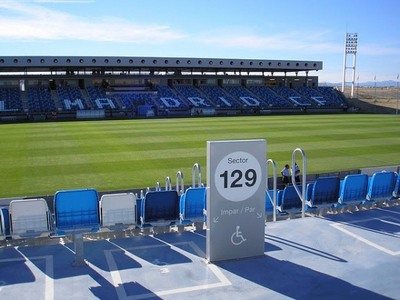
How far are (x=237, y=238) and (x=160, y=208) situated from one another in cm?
228

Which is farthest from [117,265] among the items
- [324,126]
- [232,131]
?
[324,126]

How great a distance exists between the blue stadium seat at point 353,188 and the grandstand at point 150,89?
4055 centimetres

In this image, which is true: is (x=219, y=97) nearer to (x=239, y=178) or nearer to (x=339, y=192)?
(x=339, y=192)

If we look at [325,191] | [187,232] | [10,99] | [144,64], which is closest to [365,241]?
[325,191]

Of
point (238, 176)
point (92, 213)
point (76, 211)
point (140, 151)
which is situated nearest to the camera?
point (238, 176)

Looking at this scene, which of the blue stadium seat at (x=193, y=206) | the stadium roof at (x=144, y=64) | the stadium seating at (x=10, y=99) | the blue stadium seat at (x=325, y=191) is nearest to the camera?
the blue stadium seat at (x=193, y=206)

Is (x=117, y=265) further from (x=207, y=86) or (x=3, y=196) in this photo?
(x=207, y=86)

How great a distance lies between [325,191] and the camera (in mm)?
9844

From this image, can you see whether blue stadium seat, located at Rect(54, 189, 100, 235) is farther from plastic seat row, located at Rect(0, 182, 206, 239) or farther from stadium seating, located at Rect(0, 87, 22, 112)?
stadium seating, located at Rect(0, 87, 22, 112)

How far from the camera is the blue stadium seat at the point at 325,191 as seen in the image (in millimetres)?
9727

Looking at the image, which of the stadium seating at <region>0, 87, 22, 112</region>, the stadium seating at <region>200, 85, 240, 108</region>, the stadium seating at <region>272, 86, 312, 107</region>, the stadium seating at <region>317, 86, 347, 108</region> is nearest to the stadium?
the stadium seating at <region>0, 87, 22, 112</region>

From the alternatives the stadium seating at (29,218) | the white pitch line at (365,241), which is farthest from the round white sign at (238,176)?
the stadium seating at (29,218)

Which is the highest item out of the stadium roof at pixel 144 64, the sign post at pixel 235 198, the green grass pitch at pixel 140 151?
the stadium roof at pixel 144 64

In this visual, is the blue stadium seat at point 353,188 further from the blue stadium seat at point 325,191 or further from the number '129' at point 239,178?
the number '129' at point 239,178
